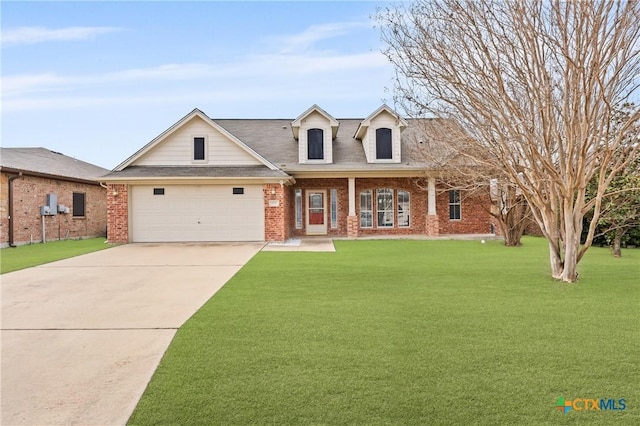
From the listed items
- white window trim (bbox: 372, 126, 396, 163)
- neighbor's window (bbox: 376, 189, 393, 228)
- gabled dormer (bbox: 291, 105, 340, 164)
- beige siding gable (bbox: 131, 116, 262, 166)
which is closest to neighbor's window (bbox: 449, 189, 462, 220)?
neighbor's window (bbox: 376, 189, 393, 228)

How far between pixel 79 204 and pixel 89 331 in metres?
17.8

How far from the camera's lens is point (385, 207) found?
19688 mm

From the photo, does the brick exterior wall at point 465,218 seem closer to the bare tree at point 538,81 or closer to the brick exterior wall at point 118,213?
the bare tree at point 538,81

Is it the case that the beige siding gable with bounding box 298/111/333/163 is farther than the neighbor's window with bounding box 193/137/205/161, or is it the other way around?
the beige siding gable with bounding box 298/111/333/163

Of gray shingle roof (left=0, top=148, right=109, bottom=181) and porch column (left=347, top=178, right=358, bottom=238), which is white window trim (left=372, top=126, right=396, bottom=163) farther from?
gray shingle roof (left=0, top=148, right=109, bottom=181)

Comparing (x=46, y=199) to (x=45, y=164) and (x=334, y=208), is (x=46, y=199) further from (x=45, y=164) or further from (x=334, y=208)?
(x=334, y=208)

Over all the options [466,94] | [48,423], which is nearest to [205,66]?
[466,94]

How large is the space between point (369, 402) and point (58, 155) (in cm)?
2604

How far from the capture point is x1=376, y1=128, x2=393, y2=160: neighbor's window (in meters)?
18.5

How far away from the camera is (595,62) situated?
647 cm

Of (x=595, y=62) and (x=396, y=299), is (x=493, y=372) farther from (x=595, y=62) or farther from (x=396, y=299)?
(x=595, y=62)

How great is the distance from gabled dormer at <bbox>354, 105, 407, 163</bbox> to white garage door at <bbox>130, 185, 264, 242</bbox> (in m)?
5.45

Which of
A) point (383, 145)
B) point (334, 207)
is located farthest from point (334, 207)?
point (383, 145)

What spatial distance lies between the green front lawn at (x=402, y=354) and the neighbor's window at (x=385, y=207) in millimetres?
11737
